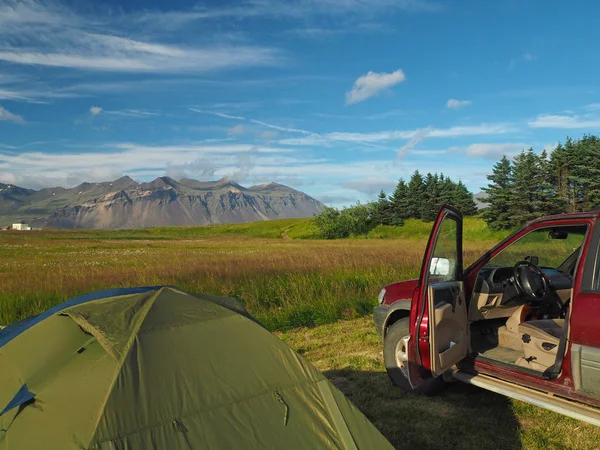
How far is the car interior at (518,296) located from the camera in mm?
5332

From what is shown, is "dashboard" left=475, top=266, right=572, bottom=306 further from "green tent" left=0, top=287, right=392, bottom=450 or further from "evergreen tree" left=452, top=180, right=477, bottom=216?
"evergreen tree" left=452, top=180, right=477, bottom=216

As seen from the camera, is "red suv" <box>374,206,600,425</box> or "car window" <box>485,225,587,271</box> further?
"car window" <box>485,225,587,271</box>

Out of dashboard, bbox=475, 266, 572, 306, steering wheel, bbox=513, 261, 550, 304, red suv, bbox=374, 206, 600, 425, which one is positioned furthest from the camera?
dashboard, bbox=475, 266, 572, 306

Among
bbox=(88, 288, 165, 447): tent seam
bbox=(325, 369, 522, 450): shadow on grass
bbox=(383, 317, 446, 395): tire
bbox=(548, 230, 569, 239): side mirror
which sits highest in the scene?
bbox=(548, 230, 569, 239): side mirror

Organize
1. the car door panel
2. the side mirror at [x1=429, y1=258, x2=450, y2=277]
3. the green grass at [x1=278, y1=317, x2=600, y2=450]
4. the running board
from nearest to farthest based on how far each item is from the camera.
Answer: the running board → the green grass at [x1=278, y1=317, x2=600, y2=450] → the car door panel → the side mirror at [x1=429, y1=258, x2=450, y2=277]

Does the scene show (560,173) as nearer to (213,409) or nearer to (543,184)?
(543,184)

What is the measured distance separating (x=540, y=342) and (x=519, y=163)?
54.6m

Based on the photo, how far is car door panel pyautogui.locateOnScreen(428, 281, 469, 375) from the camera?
471 centimetres

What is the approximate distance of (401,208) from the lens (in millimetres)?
72312

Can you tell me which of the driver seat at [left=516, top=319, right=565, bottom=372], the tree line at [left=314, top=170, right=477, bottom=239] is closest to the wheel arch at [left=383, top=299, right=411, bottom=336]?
the driver seat at [left=516, top=319, right=565, bottom=372]

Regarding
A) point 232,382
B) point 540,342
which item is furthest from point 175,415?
point 540,342

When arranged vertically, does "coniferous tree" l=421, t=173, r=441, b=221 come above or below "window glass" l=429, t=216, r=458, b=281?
above

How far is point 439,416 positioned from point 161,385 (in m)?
3.41

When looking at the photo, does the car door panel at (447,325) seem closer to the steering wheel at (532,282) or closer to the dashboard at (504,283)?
the dashboard at (504,283)
